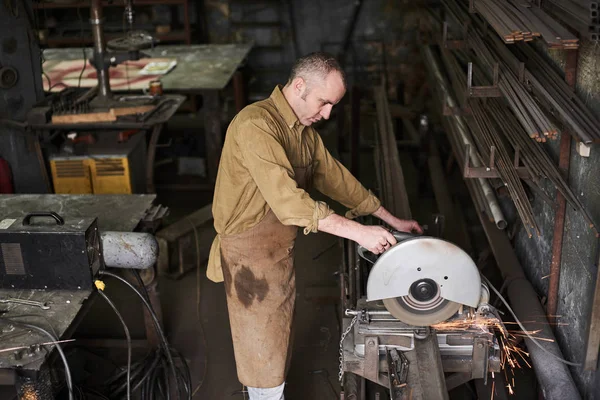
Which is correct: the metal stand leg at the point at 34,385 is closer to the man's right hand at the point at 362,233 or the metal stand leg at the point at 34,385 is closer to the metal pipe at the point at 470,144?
the man's right hand at the point at 362,233

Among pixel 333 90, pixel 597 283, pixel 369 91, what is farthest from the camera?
pixel 369 91

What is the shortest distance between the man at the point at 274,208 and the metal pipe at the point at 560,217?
56 centimetres

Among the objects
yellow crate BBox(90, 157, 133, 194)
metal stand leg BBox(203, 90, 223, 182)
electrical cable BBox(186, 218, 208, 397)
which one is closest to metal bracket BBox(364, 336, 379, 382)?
electrical cable BBox(186, 218, 208, 397)

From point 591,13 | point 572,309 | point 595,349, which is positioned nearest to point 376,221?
point 572,309

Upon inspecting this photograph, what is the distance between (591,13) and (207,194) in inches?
171

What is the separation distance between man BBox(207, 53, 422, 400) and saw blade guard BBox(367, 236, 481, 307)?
0.09 meters

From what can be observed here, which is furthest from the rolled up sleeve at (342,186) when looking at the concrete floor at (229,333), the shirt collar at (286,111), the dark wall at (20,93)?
the dark wall at (20,93)

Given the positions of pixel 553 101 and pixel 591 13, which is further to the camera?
pixel 553 101

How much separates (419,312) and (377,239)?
30 centimetres

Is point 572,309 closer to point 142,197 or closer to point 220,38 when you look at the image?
point 142,197

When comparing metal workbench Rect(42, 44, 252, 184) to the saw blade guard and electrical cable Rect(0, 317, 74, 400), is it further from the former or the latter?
the saw blade guard

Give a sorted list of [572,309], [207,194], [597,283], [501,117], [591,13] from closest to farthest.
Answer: [591,13] → [597,283] → [572,309] → [501,117] → [207,194]

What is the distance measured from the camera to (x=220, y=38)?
28.3 feet

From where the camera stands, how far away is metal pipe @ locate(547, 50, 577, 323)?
280cm
